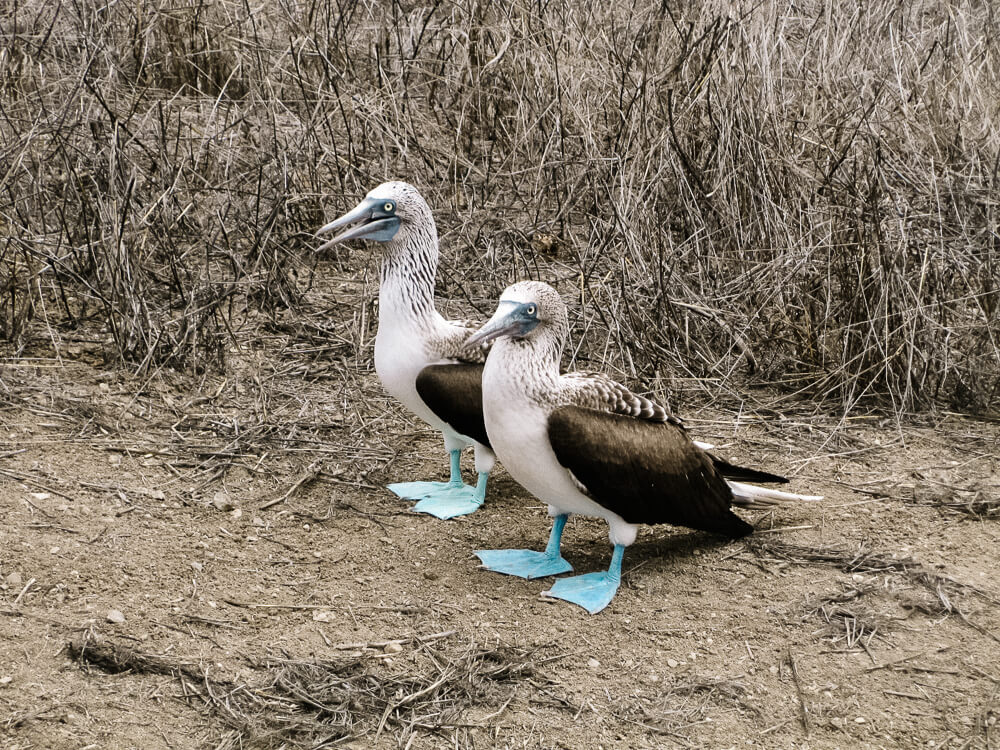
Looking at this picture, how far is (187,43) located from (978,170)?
14.7 ft

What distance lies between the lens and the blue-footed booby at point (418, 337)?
412 centimetres

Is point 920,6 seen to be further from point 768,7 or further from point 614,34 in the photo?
point 614,34

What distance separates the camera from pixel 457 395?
4.05m

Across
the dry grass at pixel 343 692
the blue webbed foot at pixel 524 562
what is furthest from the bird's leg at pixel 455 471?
the dry grass at pixel 343 692

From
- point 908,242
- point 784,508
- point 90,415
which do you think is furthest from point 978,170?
point 90,415

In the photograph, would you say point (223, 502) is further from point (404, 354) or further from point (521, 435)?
point (521, 435)

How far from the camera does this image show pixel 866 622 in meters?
3.58

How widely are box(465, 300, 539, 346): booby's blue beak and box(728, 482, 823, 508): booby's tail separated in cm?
100

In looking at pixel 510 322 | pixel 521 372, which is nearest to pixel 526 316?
pixel 510 322

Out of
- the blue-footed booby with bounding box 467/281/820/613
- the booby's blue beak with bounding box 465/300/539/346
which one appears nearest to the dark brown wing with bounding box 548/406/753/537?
the blue-footed booby with bounding box 467/281/820/613

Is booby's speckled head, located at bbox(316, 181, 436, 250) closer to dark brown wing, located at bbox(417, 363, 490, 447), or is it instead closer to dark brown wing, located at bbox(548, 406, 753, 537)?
dark brown wing, located at bbox(417, 363, 490, 447)

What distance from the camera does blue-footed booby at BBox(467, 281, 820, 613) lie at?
3.60 m

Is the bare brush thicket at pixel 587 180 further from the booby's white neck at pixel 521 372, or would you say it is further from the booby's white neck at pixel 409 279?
the booby's white neck at pixel 521 372

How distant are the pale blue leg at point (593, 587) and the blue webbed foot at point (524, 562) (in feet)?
0.26
